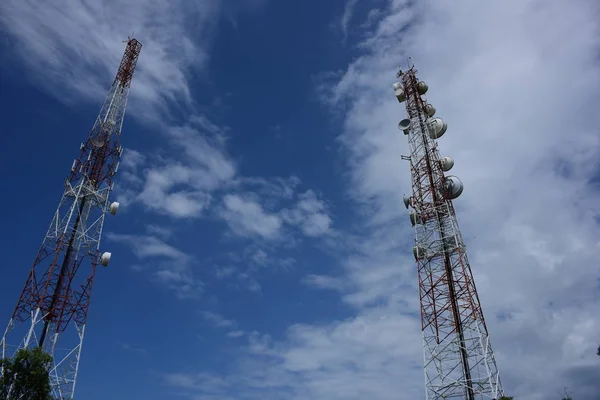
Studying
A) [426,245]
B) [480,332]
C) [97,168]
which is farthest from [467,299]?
[97,168]

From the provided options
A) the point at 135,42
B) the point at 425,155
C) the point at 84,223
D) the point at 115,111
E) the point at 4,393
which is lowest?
the point at 4,393

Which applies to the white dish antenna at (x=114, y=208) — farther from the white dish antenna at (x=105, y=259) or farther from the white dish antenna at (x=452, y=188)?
the white dish antenna at (x=452, y=188)

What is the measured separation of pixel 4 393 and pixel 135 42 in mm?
38604

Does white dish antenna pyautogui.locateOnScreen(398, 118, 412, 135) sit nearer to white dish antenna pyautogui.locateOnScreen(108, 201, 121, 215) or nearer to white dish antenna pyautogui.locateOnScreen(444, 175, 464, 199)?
white dish antenna pyautogui.locateOnScreen(444, 175, 464, 199)


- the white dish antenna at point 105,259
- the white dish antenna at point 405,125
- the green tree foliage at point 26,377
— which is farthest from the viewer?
the white dish antenna at point 405,125

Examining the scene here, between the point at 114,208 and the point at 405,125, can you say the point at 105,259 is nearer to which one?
the point at 114,208

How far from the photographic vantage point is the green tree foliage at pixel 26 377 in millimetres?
33406

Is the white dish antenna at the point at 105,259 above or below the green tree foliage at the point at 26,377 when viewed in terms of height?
above

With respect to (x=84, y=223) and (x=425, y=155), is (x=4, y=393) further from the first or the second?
(x=425, y=155)

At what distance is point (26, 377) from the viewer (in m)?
34.1

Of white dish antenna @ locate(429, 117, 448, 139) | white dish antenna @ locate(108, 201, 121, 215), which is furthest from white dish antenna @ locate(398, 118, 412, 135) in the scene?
white dish antenna @ locate(108, 201, 121, 215)

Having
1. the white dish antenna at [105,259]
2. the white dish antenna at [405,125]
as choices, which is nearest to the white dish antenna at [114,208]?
the white dish antenna at [105,259]

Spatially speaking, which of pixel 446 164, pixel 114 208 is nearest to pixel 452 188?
pixel 446 164

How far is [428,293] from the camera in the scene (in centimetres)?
4391
